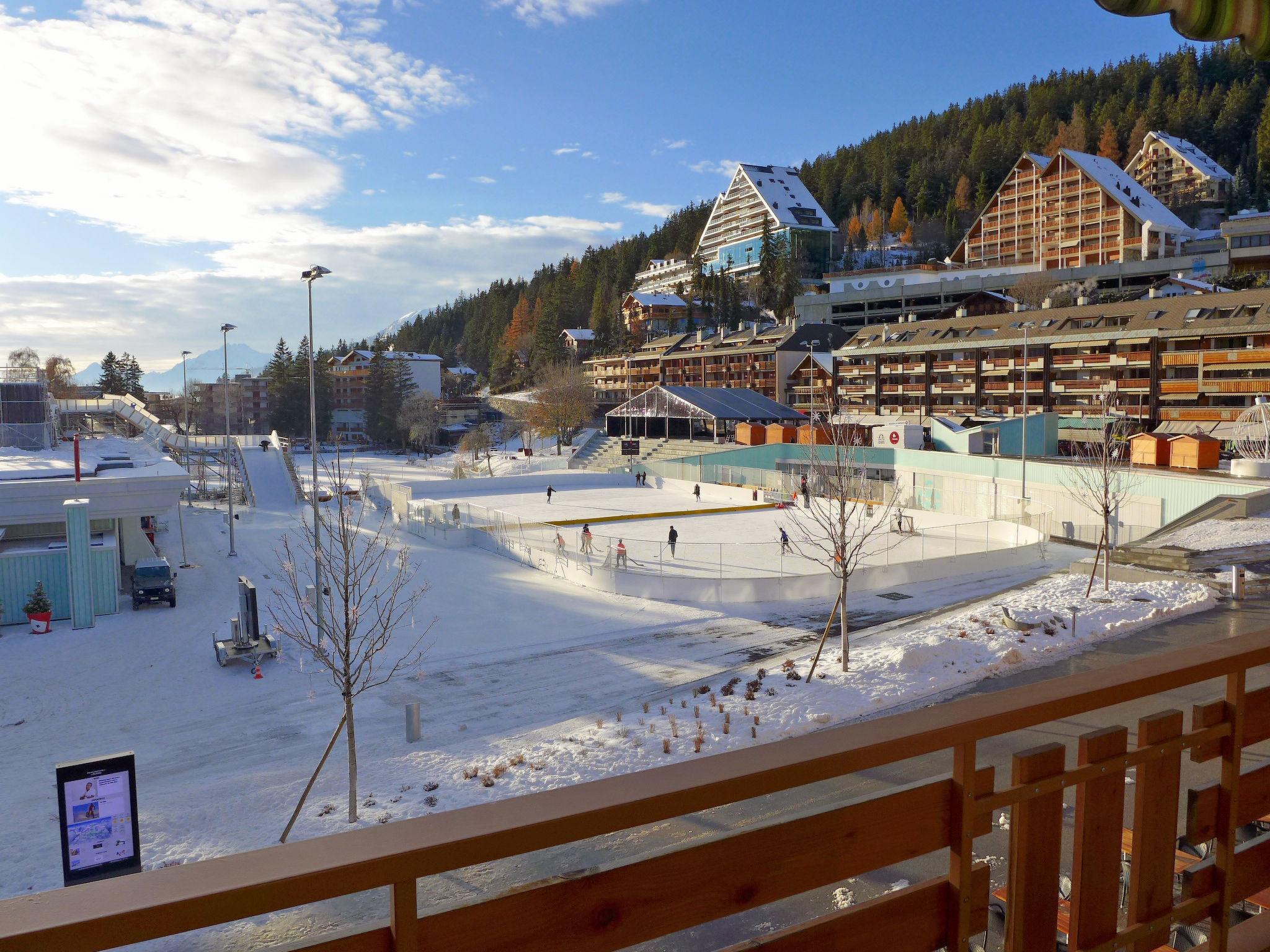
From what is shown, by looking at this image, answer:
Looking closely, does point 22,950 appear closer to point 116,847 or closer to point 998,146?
point 116,847

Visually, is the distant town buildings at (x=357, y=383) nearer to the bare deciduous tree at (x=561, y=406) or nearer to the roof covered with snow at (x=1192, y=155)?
the bare deciduous tree at (x=561, y=406)

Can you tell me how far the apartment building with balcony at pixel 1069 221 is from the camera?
87.6 m

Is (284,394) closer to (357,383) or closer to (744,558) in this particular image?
(357,383)

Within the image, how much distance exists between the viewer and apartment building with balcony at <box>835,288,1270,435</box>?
151ft

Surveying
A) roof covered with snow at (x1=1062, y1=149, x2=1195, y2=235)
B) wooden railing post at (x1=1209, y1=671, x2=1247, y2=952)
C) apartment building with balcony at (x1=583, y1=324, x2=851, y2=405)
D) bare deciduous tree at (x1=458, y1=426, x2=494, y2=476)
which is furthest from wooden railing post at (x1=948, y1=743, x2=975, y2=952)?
roof covered with snow at (x1=1062, y1=149, x2=1195, y2=235)

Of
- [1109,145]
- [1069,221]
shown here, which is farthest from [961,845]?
[1109,145]

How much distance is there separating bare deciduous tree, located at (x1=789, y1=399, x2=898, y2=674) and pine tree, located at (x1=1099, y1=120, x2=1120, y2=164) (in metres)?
83.5

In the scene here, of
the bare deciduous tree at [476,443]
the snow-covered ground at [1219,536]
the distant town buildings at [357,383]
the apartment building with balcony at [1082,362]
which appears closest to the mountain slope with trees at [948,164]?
A: the distant town buildings at [357,383]

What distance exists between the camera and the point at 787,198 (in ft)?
424

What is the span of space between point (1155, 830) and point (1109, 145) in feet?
426

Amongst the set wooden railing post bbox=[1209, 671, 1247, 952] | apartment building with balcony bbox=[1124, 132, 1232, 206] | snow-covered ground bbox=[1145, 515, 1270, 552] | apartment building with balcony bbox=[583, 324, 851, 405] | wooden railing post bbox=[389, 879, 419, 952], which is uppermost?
apartment building with balcony bbox=[1124, 132, 1232, 206]

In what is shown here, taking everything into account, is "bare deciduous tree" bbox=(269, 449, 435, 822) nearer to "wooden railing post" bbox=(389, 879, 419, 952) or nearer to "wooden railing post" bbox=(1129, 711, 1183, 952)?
"wooden railing post" bbox=(1129, 711, 1183, 952)

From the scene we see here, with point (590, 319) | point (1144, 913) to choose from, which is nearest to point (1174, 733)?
point (1144, 913)

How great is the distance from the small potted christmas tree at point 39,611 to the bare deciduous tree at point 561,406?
57584mm
